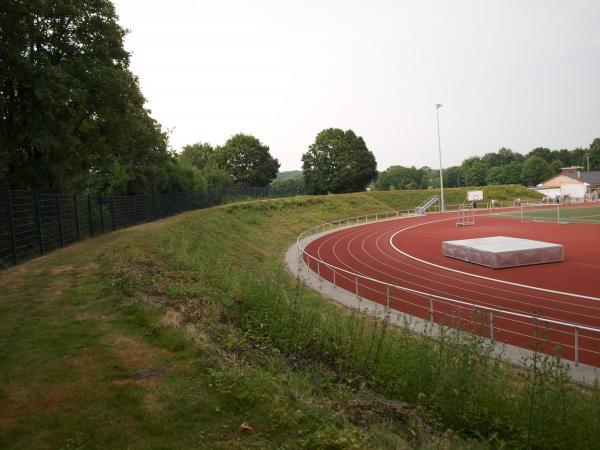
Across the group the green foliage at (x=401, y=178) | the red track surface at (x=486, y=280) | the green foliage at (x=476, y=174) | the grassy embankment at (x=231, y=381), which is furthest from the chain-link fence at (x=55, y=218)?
Result: the green foliage at (x=401, y=178)

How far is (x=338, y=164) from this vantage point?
84750 millimetres

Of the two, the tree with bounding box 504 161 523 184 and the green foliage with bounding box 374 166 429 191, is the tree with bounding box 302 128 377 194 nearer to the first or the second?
the tree with bounding box 504 161 523 184

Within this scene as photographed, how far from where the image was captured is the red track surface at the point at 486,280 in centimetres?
1220

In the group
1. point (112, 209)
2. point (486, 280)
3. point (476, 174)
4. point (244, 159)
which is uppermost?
point (244, 159)

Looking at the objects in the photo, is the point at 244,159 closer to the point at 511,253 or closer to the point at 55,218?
the point at 55,218

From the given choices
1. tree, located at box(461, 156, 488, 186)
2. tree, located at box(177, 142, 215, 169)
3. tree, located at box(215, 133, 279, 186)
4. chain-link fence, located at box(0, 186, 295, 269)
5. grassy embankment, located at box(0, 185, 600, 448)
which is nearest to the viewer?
grassy embankment, located at box(0, 185, 600, 448)

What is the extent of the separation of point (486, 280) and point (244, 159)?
77.1 meters

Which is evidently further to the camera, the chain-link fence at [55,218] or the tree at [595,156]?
the tree at [595,156]

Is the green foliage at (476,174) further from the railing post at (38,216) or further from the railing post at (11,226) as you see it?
the railing post at (11,226)

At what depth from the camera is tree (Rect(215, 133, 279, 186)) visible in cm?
9106

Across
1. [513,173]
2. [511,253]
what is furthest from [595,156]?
[511,253]

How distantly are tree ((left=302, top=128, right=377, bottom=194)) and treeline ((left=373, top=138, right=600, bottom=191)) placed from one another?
192 feet

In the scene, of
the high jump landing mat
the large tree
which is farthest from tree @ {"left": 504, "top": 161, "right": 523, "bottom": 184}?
the large tree

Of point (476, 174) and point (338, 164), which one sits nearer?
point (338, 164)
